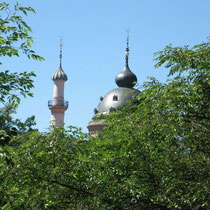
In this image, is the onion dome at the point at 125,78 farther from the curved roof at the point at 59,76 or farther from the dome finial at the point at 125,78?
the curved roof at the point at 59,76

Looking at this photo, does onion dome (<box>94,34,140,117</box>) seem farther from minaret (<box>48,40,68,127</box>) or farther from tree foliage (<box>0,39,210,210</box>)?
tree foliage (<box>0,39,210,210</box>)

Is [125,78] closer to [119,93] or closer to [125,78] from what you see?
[125,78]

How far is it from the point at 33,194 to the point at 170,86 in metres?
3.25

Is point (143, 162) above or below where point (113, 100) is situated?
below

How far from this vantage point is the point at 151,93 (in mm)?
10742

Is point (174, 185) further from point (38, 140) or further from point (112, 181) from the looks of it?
point (38, 140)

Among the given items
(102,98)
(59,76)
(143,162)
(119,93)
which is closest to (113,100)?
(119,93)

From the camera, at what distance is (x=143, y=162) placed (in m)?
10.1

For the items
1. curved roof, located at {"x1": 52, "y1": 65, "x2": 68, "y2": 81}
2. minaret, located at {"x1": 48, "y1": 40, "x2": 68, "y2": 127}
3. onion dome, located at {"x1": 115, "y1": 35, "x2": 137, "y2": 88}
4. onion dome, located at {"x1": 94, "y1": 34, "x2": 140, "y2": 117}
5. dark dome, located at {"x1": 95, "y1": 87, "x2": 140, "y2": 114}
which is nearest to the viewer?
minaret, located at {"x1": 48, "y1": 40, "x2": 68, "y2": 127}

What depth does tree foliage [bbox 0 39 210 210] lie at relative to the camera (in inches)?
360

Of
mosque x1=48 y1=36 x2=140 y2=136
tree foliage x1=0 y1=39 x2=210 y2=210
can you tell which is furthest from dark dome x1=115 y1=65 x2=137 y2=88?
tree foliage x1=0 y1=39 x2=210 y2=210

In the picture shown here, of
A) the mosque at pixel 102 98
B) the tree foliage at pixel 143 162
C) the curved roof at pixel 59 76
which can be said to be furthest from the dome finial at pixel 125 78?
the tree foliage at pixel 143 162

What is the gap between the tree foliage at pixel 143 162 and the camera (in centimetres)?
916

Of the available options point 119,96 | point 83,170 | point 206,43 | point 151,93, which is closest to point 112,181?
point 83,170
